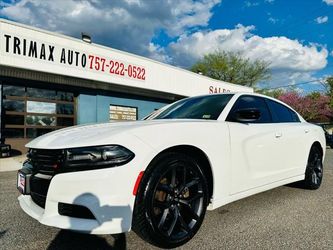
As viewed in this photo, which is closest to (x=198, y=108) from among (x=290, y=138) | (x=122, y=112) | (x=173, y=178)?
(x=173, y=178)

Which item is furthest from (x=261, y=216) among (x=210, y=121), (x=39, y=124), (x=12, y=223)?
(x=39, y=124)

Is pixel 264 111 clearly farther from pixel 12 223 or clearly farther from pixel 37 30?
pixel 37 30

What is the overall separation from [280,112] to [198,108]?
4.78 feet

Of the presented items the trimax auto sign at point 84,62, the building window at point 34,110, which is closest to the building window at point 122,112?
the trimax auto sign at point 84,62

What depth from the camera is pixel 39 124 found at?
1268 cm

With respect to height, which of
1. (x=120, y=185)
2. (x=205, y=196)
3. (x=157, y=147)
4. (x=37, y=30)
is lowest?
(x=205, y=196)

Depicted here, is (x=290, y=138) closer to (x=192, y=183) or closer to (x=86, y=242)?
(x=192, y=183)

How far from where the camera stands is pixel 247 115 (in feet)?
11.3

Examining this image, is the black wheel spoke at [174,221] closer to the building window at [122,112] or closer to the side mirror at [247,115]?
the side mirror at [247,115]

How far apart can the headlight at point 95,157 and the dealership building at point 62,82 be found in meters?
9.23

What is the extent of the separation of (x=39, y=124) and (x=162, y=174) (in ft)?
36.7

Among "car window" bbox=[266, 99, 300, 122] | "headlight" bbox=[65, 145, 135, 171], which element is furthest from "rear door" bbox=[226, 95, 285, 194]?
"headlight" bbox=[65, 145, 135, 171]

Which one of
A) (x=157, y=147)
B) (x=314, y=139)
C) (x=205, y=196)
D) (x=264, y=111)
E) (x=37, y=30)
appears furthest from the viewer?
(x=37, y=30)

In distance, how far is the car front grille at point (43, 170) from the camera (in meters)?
2.52
